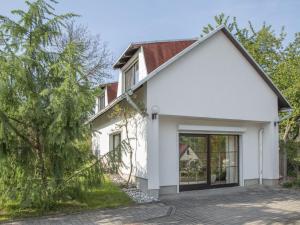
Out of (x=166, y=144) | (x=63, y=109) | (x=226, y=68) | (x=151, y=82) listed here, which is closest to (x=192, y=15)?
Result: (x=226, y=68)

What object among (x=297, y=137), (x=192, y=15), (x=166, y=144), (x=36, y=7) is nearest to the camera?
(x=36, y=7)

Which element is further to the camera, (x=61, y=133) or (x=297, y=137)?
(x=297, y=137)

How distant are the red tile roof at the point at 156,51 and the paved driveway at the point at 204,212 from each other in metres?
5.84

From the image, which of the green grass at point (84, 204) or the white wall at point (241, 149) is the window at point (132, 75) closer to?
the white wall at point (241, 149)

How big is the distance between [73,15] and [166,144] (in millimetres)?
5799

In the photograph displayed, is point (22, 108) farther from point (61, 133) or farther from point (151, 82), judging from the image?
point (151, 82)

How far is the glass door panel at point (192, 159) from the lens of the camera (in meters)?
12.7

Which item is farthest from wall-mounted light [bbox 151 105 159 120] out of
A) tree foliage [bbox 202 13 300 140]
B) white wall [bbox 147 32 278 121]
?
tree foliage [bbox 202 13 300 140]

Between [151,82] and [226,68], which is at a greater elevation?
[226,68]

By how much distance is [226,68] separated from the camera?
13008mm

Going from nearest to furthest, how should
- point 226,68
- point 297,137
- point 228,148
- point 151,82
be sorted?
point 151,82, point 226,68, point 228,148, point 297,137

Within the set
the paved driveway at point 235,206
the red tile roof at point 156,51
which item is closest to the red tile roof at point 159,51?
the red tile roof at point 156,51

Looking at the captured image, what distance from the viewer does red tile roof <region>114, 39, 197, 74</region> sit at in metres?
13.8

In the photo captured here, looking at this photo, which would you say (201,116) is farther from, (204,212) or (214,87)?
(204,212)
